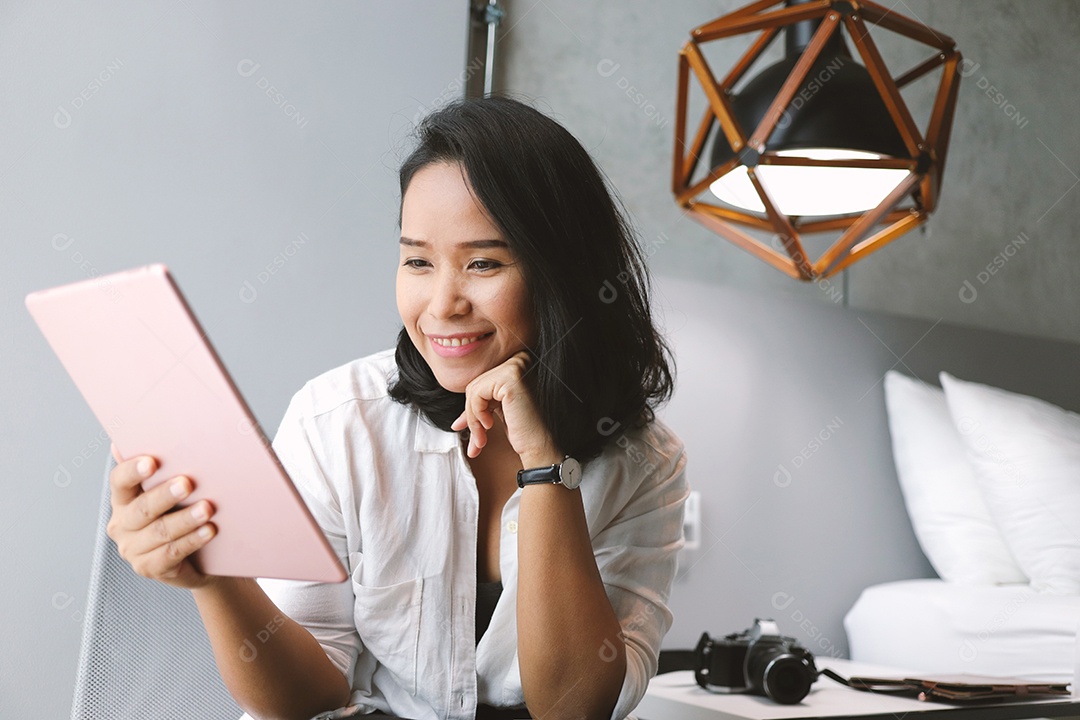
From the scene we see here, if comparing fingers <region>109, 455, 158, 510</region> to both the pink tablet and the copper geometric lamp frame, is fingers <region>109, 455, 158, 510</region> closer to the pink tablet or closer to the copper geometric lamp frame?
the pink tablet

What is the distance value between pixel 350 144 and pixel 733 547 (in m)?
1.14

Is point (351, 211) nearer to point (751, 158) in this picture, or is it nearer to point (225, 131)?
point (225, 131)

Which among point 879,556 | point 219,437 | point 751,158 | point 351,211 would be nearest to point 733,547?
point 879,556

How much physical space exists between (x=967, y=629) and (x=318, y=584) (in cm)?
132

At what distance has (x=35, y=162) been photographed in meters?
1.27

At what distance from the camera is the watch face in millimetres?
1054

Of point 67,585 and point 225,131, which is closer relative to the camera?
point 67,585

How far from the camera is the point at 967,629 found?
178 centimetres

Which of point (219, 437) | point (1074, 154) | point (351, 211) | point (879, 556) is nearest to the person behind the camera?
point (219, 437)

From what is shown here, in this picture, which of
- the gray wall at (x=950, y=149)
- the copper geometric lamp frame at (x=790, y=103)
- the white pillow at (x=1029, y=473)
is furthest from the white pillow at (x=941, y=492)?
the copper geometric lamp frame at (x=790, y=103)

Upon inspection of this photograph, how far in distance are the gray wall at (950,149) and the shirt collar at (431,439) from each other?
2.94 feet

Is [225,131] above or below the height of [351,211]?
above

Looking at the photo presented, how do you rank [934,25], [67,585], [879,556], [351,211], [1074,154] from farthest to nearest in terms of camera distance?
[1074,154], [934,25], [879,556], [351,211], [67,585]

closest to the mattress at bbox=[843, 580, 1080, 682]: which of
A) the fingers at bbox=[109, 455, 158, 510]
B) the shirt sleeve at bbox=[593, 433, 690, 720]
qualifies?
the shirt sleeve at bbox=[593, 433, 690, 720]
